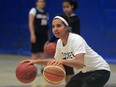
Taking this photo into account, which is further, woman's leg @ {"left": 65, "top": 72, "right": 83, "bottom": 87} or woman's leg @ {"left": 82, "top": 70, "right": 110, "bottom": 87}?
woman's leg @ {"left": 65, "top": 72, "right": 83, "bottom": 87}

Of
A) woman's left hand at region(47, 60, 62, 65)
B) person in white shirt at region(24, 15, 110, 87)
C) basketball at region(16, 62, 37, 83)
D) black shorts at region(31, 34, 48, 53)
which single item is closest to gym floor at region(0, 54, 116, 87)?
black shorts at region(31, 34, 48, 53)

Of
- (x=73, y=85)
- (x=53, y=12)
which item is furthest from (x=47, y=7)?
(x=73, y=85)

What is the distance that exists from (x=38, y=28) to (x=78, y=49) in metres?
5.20

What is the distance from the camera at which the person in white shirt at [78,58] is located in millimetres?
5590

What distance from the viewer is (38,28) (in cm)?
1076

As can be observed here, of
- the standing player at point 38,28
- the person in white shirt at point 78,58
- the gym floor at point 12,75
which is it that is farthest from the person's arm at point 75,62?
the standing player at point 38,28

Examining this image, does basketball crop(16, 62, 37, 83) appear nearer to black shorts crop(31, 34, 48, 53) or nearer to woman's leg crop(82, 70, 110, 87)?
woman's leg crop(82, 70, 110, 87)

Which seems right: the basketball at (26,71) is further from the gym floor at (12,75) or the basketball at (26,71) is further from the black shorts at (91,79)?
the gym floor at (12,75)

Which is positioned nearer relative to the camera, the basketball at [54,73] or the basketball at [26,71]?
the basketball at [54,73]

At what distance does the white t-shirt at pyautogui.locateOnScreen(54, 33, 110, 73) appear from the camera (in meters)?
5.71

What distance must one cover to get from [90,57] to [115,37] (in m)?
7.25

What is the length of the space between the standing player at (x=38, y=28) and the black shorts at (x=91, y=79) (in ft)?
15.0

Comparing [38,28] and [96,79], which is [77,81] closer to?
[96,79]

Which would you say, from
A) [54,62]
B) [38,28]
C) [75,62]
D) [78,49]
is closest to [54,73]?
[54,62]
